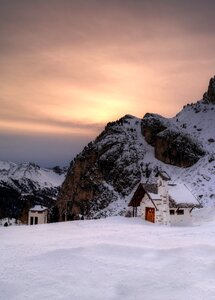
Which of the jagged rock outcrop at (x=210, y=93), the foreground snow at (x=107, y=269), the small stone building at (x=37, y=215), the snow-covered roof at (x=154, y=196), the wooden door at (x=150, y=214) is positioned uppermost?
the jagged rock outcrop at (x=210, y=93)

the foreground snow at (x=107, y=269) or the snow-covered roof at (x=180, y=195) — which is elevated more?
the snow-covered roof at (x=180, y=195)

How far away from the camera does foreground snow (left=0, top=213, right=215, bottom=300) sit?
1573 cm

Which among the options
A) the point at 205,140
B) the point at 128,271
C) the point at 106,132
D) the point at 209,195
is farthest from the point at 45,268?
the point at 106,132

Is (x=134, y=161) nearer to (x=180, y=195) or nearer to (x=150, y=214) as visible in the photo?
(x=150, y=214)

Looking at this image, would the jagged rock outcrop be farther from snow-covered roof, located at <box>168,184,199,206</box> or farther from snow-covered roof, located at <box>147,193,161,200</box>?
snow-covered roof, located at <box>147,193,161,200</box>

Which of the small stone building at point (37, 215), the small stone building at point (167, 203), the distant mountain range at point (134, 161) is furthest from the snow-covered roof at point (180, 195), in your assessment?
the small stone building at point (37, 215)

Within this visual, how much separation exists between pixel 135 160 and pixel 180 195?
52.0 m

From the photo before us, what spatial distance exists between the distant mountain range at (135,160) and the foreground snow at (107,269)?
52781 millimetres

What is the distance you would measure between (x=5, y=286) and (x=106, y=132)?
94.2 meters

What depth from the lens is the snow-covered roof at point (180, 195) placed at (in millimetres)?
42375

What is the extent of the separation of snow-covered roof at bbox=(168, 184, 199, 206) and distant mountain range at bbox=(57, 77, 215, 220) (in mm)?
32525

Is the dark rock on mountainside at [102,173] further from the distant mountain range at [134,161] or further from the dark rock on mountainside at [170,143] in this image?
the dark rock on mountainside at [170,143]

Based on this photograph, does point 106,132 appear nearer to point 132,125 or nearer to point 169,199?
point 132,125

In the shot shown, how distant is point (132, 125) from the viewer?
111 meters
